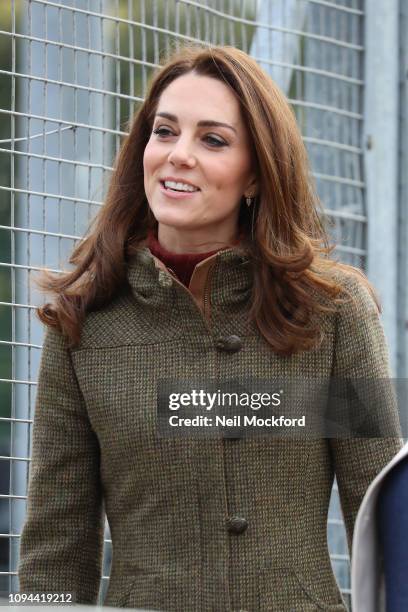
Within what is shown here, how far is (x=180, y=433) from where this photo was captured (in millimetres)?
3396

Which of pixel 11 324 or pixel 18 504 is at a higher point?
pixel 11 324

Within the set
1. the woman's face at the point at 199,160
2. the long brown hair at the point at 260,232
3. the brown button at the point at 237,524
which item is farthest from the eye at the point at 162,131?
the brown button at the point at 237,524

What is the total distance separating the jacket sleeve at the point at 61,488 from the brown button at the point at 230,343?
35 centimetres

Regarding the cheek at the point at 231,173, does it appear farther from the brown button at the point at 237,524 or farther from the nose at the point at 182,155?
the brown button at the point at 237,524

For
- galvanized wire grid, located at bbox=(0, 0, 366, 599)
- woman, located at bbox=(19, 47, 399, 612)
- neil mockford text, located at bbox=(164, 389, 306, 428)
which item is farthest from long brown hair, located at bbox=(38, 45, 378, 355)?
galvanized wire grid, located at bbox=(0, 0, 366, 599)

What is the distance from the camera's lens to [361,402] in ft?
11.4

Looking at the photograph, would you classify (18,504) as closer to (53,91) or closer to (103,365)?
(103,365)

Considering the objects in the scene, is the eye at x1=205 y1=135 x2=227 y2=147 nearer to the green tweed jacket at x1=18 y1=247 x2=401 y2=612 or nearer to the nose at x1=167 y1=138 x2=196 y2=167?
the nose at x1=167 y1=138 x2=196 y2=167

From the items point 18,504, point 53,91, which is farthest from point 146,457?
point 53,91

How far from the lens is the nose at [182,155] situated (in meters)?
3.47

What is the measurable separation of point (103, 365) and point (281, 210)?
537mm

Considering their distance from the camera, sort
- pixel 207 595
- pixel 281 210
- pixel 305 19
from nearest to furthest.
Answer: pixel 207 595
pixel 281 210
pixel 305 19

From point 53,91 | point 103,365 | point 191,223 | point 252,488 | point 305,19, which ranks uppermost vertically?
point 305,19

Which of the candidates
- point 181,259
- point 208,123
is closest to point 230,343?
point 181,259
